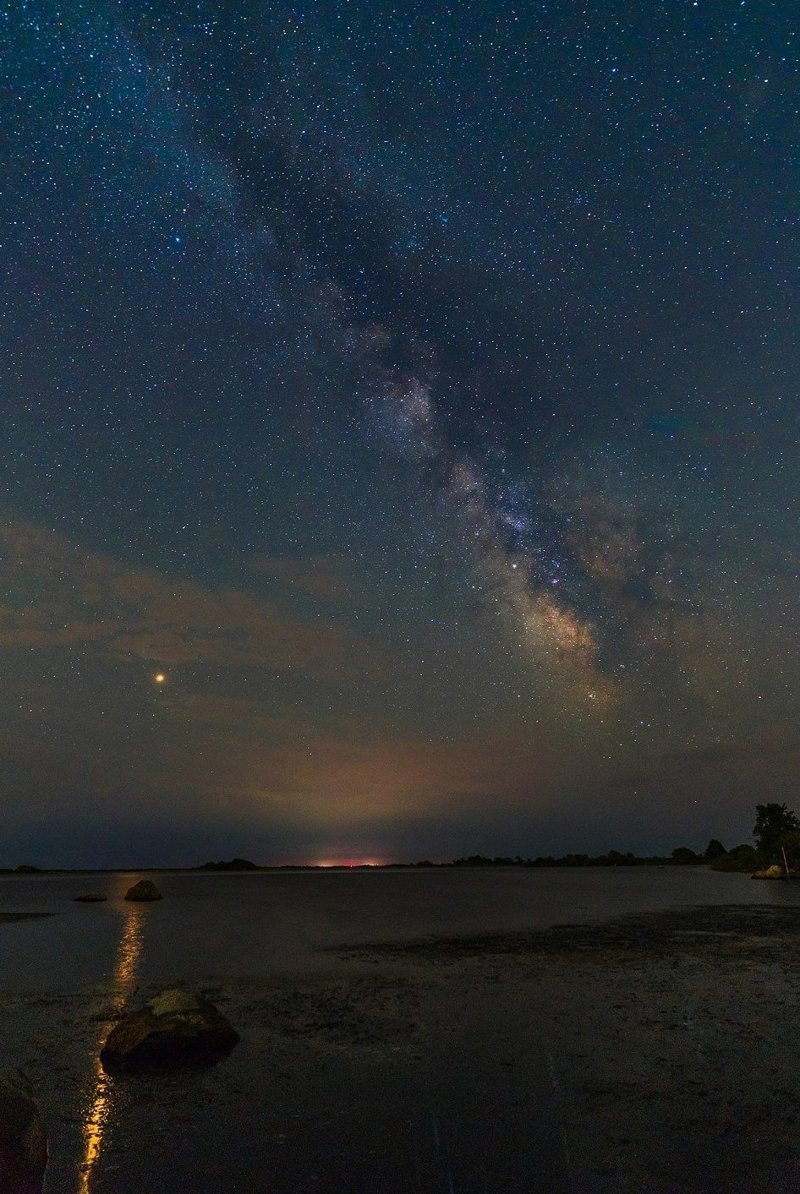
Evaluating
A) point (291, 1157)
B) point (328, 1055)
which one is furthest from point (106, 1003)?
point (291, 1157)

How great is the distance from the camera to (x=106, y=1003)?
22781mm

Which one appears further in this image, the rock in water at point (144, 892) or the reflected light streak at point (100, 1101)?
the rock in water at point (144, 892)

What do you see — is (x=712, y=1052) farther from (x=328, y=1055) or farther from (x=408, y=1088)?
(x=328, y=1055)

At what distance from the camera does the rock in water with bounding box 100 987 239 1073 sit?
50.8 feet

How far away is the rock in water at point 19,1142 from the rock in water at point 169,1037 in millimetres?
6249

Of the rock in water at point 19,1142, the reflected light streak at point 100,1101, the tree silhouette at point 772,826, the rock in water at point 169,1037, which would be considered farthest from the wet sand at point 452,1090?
the tree silhouette at point 772,826

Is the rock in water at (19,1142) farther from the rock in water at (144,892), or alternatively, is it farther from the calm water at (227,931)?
the rock in water at (144,892)

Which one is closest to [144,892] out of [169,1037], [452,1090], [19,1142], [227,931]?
[227,931]

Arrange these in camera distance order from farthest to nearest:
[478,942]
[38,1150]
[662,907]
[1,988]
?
1. [662,907]
2. [478,942]
3. [1,988]
4. [38,1150]

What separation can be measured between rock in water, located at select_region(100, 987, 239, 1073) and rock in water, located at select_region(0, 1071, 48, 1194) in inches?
246

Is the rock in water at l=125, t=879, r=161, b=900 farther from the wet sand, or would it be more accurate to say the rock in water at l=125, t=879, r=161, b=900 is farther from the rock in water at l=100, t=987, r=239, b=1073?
the rock in water at l=100, t=987, r=239, b=1073

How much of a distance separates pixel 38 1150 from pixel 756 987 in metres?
20.6

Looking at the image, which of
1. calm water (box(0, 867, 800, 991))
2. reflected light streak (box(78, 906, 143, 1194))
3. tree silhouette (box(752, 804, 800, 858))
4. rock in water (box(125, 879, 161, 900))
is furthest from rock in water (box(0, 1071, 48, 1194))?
tree silhouette (box(752, 804, 800, 858))

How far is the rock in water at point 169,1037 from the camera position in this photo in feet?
50.8
